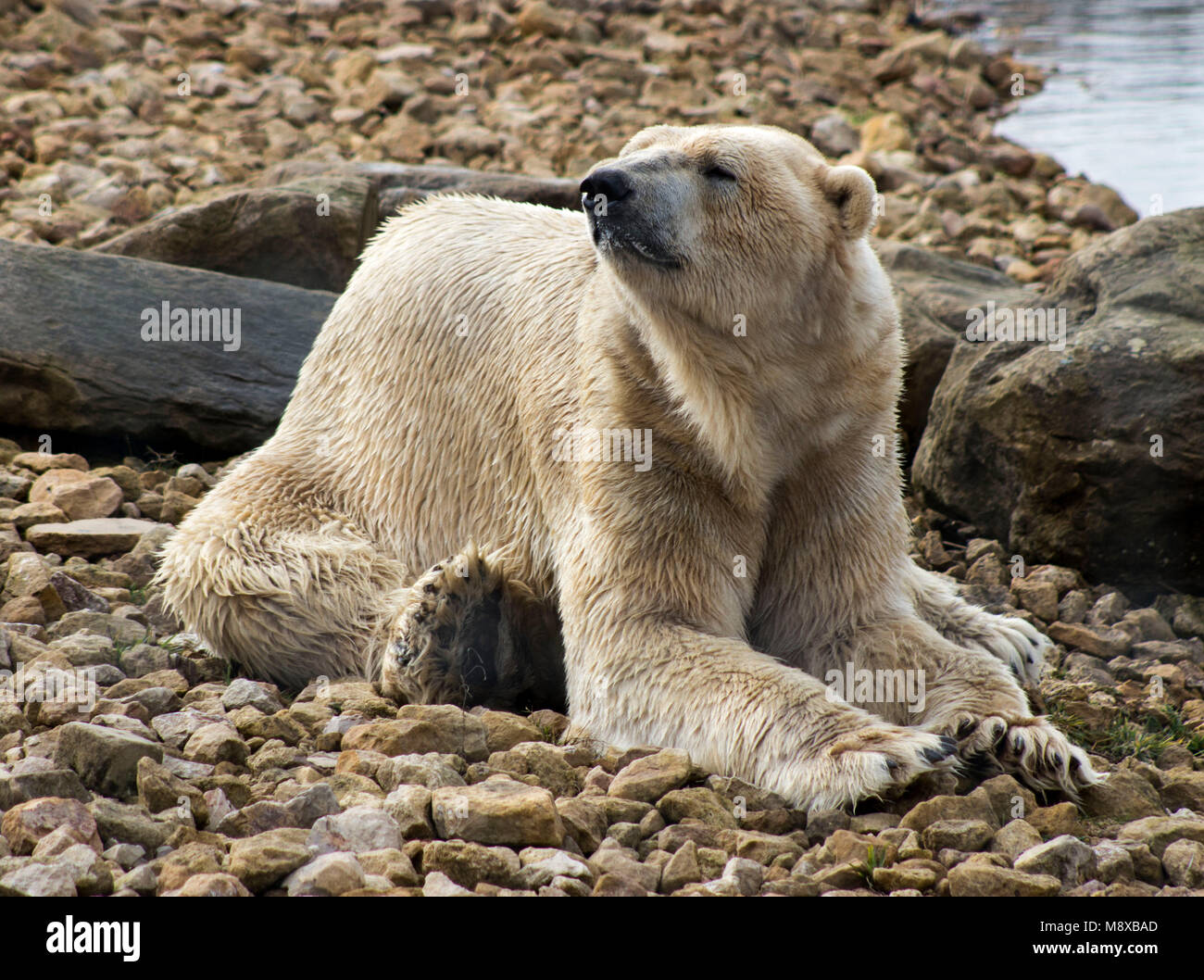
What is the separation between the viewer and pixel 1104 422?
4.79 metres

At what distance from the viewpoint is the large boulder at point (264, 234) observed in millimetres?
6918

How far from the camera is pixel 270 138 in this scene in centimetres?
1037

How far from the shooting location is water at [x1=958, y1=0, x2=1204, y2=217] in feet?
34.4

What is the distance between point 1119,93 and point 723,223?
11035 mm

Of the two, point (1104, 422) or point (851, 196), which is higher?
A: point (851, 196)

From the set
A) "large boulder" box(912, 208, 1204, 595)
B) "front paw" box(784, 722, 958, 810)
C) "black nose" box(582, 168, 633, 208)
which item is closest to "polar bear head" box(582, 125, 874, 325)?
"black nose" box(582, 168, 633, 208)

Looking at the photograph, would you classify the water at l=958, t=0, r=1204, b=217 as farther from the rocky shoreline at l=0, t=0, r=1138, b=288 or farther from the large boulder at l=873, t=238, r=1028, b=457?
the large boulder at l=873, t=238, r=1028, b=457

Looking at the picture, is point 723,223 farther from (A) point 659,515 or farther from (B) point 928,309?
(B) point 928,309

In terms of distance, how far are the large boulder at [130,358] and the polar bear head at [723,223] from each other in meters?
2.84

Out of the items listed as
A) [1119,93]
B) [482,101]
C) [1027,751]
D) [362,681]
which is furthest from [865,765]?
[1119,93]

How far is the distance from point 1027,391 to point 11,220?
6.25 m

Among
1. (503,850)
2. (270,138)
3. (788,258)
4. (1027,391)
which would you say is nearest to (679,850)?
(503,850)

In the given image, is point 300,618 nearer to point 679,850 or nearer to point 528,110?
point 679,850

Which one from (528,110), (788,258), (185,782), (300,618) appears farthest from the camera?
(528,110)
